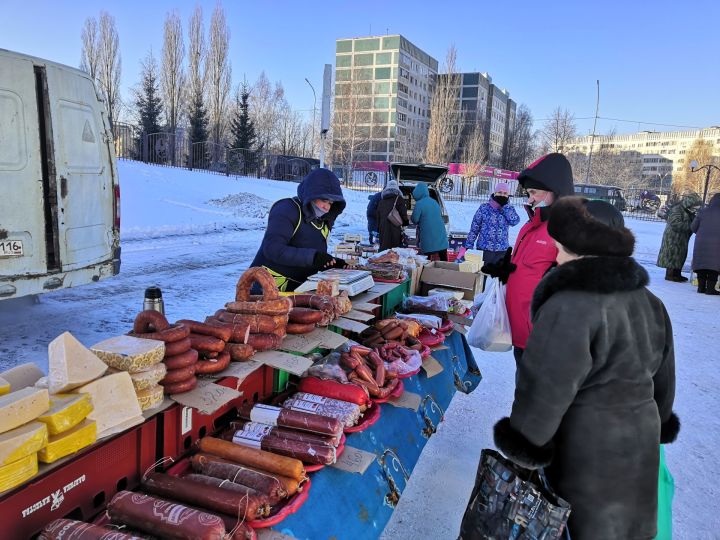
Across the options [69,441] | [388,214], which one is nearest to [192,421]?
[69,441]

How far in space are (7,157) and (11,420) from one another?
4.63 metres

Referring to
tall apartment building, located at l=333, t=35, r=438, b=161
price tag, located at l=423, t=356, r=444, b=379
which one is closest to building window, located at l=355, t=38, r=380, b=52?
tall apartment building, located at l=333, t=35, r=438, b=161

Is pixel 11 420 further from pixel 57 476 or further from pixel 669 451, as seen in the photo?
pixel 669 451

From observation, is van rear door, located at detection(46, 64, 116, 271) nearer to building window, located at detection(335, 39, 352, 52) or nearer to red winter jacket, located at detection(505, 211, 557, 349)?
red winter jacket, located at detection(505, 211, 557, 349)

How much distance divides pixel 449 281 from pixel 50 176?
14.7ft

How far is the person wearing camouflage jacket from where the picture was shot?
36.9 ft

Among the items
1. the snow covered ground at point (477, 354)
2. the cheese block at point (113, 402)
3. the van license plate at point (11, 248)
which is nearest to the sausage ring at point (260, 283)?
the cheese block at point (113, 402)

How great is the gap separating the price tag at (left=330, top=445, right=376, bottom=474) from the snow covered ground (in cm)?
106

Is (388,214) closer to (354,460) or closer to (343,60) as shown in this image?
(354,460)

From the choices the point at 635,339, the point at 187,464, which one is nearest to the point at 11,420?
the point at 187,464

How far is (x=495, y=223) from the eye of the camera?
25.7 ft

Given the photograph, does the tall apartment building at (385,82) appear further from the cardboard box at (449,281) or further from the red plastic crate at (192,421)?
the red plastic crate at (192,421)

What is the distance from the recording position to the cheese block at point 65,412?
147cm

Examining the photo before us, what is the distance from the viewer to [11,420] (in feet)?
4.60
